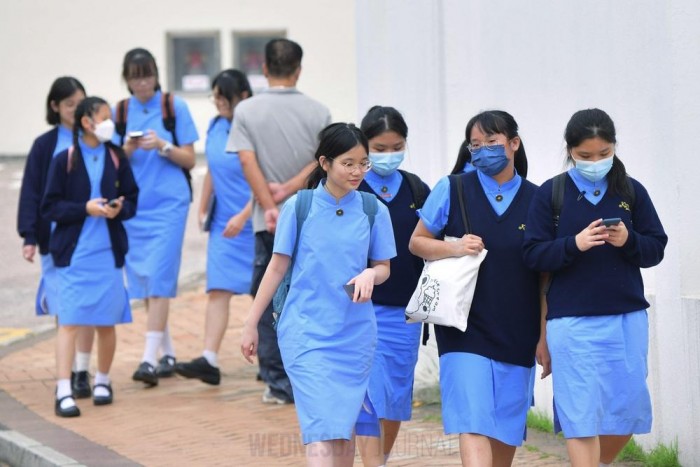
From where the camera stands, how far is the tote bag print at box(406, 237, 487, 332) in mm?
6004

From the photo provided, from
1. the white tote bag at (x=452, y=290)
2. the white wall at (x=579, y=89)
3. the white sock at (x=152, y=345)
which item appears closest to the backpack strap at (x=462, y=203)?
the white tote bag at (x=452, y=290)

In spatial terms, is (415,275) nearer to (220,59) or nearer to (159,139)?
(159,139)

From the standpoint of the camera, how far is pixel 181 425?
8.71 m

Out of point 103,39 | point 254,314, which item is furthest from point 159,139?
point 103,39

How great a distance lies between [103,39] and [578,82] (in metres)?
18.4

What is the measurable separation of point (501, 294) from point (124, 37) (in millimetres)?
20019

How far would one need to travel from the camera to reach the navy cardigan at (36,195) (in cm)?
943

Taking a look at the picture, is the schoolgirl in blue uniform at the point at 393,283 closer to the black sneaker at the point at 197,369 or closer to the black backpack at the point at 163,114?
the black sneaker at the point at 197,369

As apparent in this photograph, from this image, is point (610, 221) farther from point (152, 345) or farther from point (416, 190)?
point (152, 345)

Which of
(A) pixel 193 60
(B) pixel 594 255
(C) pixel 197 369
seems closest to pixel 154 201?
(C) pixel 197 369

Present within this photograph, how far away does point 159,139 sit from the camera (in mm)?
9867

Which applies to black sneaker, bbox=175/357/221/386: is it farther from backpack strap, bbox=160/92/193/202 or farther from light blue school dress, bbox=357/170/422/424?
light blue school dress, bbox=357/170/422/424

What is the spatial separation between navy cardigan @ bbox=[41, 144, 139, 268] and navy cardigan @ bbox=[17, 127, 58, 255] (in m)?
0.19

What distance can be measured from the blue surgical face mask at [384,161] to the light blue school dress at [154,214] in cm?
364
